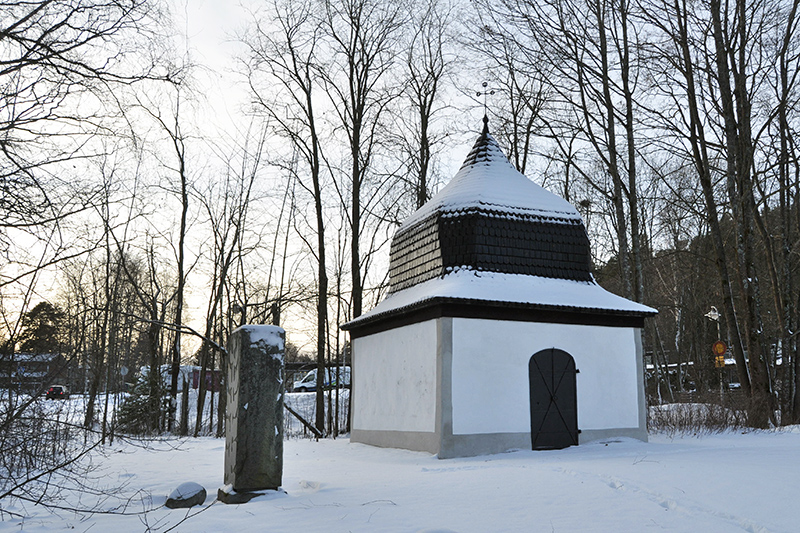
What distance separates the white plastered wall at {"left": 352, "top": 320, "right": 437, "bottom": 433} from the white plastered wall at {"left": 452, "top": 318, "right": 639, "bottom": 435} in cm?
65

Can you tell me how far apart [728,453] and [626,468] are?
2.55m

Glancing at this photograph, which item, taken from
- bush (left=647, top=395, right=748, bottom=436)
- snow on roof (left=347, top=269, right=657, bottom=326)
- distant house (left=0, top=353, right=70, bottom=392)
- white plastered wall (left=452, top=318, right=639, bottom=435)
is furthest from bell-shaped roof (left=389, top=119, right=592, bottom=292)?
distant house (left=0, top=353, right=70, bottom=392)

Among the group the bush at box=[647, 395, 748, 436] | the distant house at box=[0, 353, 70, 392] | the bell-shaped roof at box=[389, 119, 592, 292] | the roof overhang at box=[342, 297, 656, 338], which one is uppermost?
the bell-shaped roof at box=[389, 119, 592, 292]

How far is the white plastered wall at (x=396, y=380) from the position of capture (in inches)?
511

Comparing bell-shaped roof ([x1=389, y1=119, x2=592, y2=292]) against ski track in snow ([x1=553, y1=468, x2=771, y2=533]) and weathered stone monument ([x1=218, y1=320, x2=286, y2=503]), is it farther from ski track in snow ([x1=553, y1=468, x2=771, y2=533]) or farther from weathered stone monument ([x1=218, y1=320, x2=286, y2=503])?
weathered stone monument ([x1=218, y1=320, x2=286, y2=503])

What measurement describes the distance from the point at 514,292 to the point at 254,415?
6.85 m

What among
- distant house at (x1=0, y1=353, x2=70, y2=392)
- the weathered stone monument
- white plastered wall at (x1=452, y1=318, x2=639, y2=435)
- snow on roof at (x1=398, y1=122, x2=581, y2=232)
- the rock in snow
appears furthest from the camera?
snow on roof at (x1=398, y1=122, x2=581, y2=232)

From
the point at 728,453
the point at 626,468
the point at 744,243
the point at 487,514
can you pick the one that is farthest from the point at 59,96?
the point at 744,243

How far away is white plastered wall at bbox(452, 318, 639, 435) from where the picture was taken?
12.6 metres

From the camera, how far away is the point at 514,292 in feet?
43.3

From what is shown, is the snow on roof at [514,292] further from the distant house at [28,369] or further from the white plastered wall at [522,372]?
the distant house at [28,369]

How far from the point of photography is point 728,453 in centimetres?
1041

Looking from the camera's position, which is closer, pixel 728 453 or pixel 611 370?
pixel 728 453

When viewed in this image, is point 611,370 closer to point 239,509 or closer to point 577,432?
point 577,432
